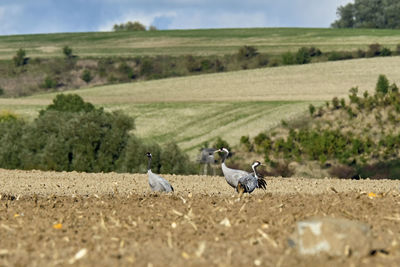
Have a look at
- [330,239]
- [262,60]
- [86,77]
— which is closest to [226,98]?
[262,60]

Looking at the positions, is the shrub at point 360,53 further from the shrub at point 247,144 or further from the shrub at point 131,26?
the shrub at point 131,26

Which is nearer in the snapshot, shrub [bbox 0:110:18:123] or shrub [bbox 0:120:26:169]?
shrub [bbox 0:120:26:169]

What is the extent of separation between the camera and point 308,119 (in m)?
51.7

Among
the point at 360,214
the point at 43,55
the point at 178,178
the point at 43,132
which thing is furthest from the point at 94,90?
the point at 360,214

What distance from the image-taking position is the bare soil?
31.4ft

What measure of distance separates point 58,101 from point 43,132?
57.4 feet

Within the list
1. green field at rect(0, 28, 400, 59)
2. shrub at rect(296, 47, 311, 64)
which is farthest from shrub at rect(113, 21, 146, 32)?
shrub at rect(296, 47, 311, 64)

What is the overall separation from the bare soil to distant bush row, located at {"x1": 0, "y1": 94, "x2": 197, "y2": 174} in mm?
19823

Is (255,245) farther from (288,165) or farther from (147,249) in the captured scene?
(288,165)

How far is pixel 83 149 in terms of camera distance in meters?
40.0

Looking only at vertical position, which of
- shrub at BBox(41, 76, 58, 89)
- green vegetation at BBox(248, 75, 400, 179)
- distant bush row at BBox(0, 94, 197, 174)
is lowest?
shrub at BBox(41, 76, 58, 89)

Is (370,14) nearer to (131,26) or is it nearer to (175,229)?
(131,26)

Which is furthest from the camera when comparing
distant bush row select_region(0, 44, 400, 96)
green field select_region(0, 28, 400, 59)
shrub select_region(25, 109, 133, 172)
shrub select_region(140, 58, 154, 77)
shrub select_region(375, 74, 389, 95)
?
green field select_region(0, 28, 400, 59)

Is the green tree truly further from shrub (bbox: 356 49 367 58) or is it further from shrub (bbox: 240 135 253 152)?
shrub (bbox: 240 135 253 152)
